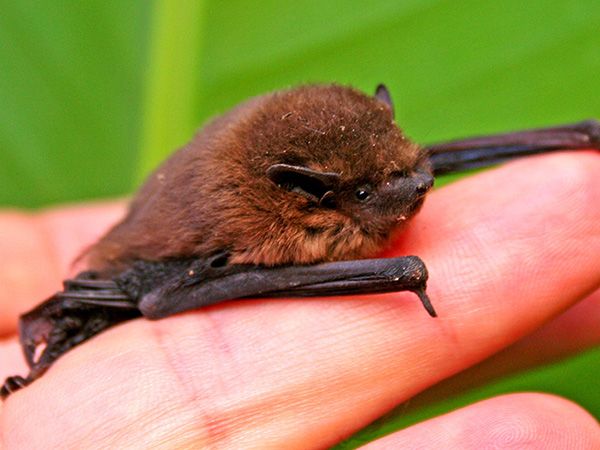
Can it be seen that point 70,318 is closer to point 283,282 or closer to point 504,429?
point 283,282

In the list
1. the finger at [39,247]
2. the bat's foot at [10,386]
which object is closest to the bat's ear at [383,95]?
the bat's foot at [10,386]

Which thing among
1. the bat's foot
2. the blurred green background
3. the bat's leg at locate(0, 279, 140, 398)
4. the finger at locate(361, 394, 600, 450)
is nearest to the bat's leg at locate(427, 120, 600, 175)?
the blurred green background

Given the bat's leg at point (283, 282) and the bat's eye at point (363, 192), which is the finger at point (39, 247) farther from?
the bat's eye at point (363, 192)

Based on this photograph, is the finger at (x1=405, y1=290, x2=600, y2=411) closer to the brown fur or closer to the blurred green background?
the blurred green background

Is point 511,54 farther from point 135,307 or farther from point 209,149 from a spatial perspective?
point 135,307

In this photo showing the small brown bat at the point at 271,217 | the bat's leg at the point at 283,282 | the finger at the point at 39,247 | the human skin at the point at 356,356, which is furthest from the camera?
the finger at the point at 39,247

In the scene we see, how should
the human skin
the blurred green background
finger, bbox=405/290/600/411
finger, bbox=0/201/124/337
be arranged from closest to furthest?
the human skin
finger, bbox=405/290/600/411
the blurred green background
finger, bbox=0/201/124/337

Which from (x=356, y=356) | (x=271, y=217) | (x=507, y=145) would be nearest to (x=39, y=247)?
(x=271, y=217)
